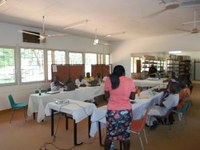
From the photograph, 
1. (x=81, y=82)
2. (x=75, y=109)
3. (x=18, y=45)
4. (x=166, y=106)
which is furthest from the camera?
(x=81, y=82)

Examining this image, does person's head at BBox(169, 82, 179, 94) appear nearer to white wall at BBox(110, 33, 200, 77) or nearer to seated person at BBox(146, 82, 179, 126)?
seated person at BBox(146, 82, 179, 126)

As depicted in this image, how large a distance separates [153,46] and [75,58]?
390 centimetres

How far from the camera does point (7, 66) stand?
572 cm

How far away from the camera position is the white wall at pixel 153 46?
7672mm

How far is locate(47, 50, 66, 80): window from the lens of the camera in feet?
22.9

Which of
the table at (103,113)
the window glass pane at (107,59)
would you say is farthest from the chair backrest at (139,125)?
the window glass pane at (107,59)

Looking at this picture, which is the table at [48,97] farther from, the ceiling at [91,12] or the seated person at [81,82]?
the ceiling at [91,12]

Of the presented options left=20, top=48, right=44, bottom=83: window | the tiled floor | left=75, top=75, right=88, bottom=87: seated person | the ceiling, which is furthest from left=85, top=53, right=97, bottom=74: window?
the tiled floor

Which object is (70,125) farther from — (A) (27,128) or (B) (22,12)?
(B) (22,12)

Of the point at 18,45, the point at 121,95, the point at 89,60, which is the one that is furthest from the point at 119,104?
the point at 89,60

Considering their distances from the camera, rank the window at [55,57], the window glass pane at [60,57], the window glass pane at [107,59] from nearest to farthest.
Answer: the window at [55,57] < the window glass pane at [60,57] < the window glass pane at [107,59]

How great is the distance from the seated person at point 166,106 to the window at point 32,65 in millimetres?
4520

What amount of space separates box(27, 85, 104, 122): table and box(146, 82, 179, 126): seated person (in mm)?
2387

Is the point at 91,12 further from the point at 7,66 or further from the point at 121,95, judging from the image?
the point at 7,66
